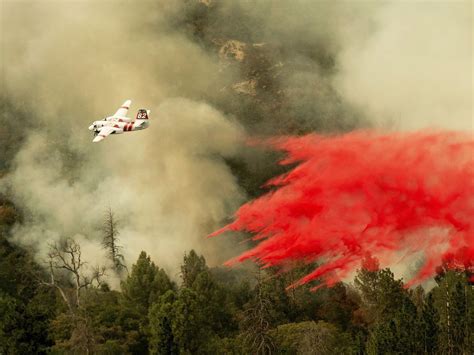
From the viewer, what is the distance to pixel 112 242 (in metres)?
138

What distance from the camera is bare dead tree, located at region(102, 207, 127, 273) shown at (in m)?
139

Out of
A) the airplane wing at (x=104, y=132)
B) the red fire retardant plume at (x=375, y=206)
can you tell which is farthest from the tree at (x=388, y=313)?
the airplane wing at (x=104, y=132)

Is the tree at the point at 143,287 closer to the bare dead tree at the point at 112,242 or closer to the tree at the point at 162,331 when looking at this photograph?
the tree at the point at 162,331

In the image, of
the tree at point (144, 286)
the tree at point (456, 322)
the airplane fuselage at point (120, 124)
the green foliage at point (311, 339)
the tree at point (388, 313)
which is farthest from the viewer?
the tree at point (144, 286)

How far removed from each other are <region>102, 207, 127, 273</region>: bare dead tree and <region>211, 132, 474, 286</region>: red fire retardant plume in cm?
1979

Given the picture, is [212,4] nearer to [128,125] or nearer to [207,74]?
[207,74]

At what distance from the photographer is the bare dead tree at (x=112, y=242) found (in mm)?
138575

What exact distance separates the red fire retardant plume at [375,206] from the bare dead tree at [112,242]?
64.9 ft

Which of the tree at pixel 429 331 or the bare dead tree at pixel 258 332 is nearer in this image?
the bare dead tree at pixel 258 332

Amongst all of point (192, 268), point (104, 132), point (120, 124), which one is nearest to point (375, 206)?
point (192, 268)

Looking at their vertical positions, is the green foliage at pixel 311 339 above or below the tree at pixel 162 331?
below

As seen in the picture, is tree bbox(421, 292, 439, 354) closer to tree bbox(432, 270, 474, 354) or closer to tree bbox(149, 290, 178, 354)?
tree bbox(432, 270, 474, 354)

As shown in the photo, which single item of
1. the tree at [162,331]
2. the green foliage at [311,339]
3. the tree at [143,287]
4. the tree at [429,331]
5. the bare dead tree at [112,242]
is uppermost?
the bare dead tree at [112,242]

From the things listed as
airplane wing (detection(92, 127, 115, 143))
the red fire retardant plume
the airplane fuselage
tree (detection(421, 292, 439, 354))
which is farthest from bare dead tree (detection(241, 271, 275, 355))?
the red fire retardant plume
